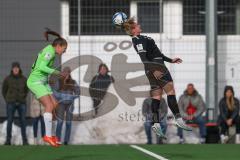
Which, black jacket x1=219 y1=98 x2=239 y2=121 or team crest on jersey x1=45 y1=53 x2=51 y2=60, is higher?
team crest on jersey x1=45 y1=53 x2=51 y2=60

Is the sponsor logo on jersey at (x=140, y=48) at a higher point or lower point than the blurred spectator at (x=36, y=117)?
higher

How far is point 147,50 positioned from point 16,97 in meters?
7.16

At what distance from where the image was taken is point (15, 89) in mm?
21719

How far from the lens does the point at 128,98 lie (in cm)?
2317

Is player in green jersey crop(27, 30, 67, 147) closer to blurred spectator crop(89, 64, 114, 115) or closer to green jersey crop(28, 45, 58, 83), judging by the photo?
green jersey crop(28, 45, 58, 83)

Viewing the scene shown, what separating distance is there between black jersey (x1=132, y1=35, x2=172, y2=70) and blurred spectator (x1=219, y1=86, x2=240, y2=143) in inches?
271

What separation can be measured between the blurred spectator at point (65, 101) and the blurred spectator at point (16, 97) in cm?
81

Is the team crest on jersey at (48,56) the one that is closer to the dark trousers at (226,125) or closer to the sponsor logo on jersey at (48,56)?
the sponsor logo on jersey at (48,56)

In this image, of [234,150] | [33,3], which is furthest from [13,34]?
[234,150]

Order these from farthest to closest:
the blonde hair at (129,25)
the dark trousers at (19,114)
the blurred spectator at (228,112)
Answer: the blurred spectator at (228,112), the dark trousers at (19,114), the blonde hair at (129,25)

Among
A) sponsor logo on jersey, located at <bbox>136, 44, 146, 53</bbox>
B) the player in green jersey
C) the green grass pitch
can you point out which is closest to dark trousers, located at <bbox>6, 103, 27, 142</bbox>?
the green grass pitch

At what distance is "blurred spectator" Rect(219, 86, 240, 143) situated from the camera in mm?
21938

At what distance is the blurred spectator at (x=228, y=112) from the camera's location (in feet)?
72.0

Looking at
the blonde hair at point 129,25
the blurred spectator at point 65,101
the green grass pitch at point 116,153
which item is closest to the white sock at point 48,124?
the green grass pitch at point 116,153
